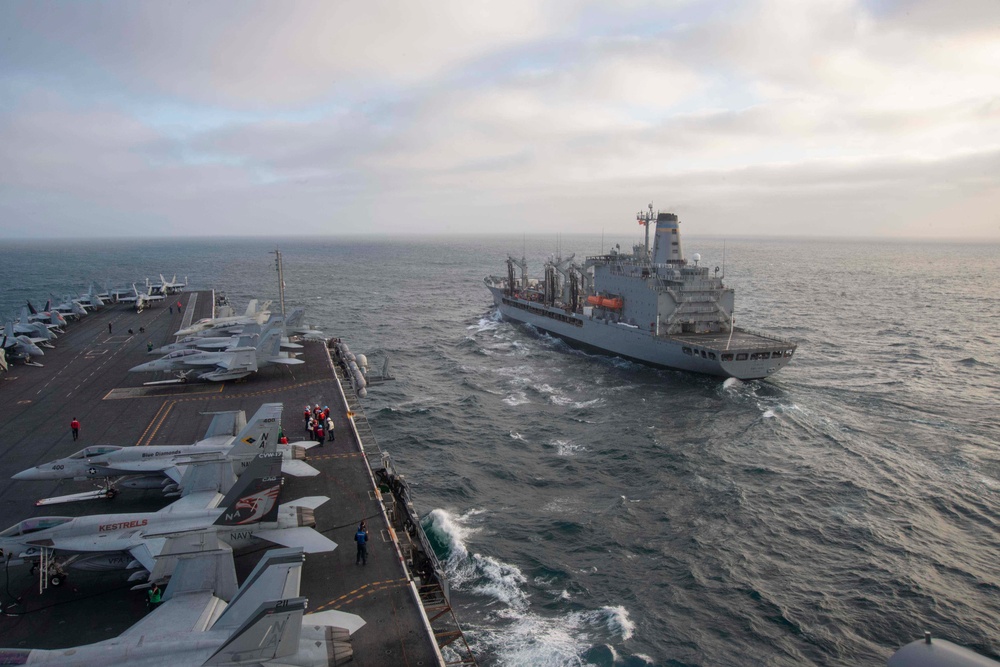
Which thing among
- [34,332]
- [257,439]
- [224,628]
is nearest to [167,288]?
[34,332]

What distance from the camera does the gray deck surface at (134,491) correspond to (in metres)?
17.2

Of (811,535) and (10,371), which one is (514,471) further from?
(10,371)

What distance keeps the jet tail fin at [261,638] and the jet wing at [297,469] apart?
433 inches

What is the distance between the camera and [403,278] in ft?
504

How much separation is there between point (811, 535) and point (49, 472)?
35.8 meters

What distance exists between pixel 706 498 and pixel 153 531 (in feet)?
89.2

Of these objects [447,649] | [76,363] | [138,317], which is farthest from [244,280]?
[447,649]

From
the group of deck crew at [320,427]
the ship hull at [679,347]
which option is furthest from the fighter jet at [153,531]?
the ship hull at [679,347]

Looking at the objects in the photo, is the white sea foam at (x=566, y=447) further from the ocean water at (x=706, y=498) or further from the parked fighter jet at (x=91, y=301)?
the parked fighter jet at (x=91, y=301)

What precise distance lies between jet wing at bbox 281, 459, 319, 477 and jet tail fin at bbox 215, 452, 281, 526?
4083mm

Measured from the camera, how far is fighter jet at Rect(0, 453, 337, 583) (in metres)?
19.0

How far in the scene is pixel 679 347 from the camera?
54469 millimetres

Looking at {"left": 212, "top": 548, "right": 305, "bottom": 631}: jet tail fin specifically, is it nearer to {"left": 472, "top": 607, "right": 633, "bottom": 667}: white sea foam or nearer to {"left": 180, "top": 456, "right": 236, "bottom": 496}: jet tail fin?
{"left": 180, "top": 456, "right": 236, "bottom": 496}: jet tail fin

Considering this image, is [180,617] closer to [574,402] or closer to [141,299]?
[574,402]
